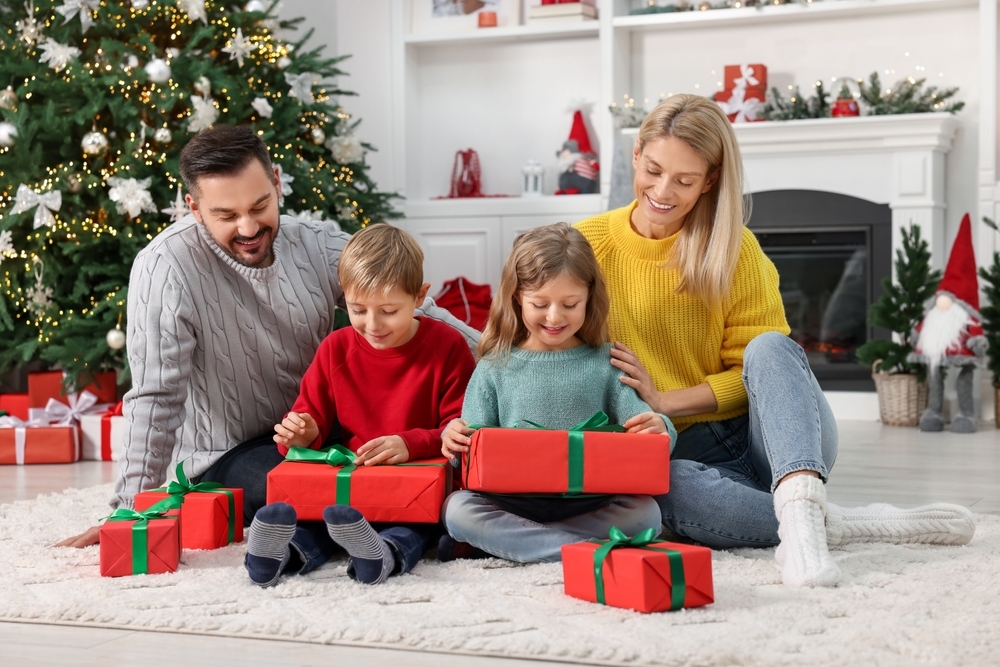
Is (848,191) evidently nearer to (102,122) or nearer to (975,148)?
(975,148)

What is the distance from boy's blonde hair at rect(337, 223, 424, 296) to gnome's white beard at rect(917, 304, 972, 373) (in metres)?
2.64

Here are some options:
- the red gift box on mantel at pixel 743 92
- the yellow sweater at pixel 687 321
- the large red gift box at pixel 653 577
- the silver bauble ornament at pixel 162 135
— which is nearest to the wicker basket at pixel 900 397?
the red gift box on mantel at pixel 743 92

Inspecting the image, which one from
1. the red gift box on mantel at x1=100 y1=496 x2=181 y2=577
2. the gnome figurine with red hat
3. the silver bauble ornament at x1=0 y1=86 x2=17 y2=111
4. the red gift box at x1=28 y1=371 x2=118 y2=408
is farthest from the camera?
the gnome figurine with red hat

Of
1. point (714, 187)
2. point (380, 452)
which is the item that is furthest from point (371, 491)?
point (714, 187)

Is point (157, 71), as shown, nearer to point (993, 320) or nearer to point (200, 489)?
point (200, 489)

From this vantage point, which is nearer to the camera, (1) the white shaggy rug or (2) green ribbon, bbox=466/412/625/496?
(1) the white shaggy rug

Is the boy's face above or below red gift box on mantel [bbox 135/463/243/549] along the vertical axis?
above

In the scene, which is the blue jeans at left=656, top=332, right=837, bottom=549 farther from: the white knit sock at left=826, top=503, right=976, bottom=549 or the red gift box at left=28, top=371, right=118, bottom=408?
the red gift box at left=28, top=371, right=118, bottom=408

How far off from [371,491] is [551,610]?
1.35 ft

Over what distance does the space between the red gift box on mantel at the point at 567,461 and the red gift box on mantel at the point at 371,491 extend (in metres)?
0.10

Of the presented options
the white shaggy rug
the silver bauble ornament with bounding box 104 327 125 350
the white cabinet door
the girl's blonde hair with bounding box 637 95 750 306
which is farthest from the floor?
the white cabinet door

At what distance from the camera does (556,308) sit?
1876 millimetres

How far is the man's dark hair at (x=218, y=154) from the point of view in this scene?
6.62 feet

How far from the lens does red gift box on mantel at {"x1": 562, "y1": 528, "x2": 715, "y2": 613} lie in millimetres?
1522
